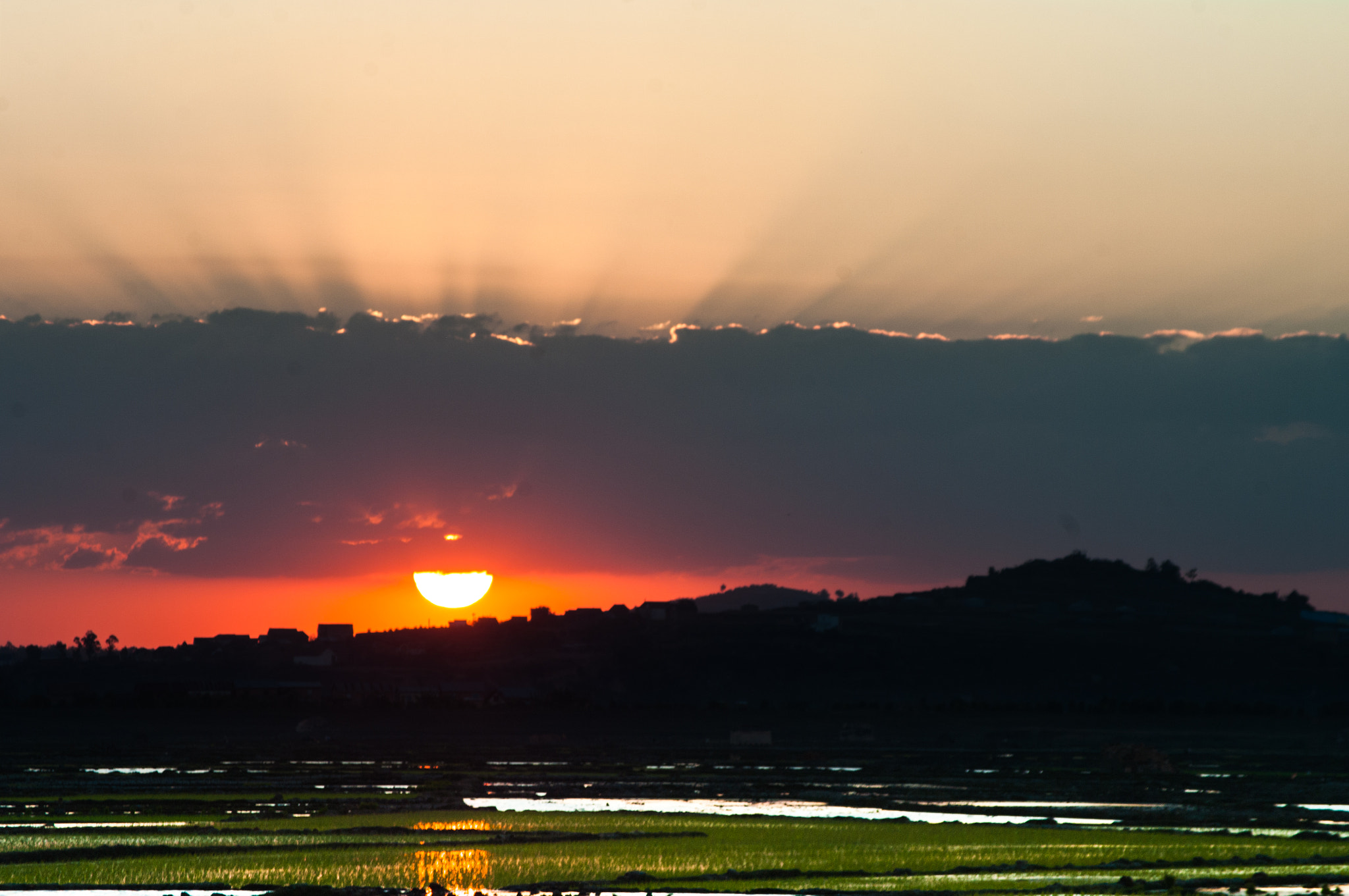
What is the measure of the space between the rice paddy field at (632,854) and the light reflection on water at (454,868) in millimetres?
128

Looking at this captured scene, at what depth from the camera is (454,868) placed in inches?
1793

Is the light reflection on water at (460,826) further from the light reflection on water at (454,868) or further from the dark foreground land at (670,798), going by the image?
the light reflection on water at (454,868)

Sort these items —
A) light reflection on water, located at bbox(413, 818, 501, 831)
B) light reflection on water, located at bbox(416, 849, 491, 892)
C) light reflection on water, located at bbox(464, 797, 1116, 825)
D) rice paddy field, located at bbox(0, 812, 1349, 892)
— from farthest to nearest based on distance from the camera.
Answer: light reflection on water, located at bbox(464, 797, 1116, 825) < light reflection on water, located at bbox(413, 818, 501, 831) < rice paddy field, located at bbox(0, 812, 1349, 892) < light reflection on water, located at bbox(416, 849, 491, 892)

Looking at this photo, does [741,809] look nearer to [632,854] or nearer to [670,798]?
[670,798]

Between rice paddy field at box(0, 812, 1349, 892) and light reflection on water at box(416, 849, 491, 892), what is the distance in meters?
0.13

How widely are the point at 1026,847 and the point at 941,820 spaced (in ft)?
42.0

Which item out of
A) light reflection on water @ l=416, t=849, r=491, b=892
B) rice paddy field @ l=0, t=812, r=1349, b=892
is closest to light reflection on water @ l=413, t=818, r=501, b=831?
rice paddy field @ l=0, t=812, r=1349, b=892

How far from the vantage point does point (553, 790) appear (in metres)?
82.1

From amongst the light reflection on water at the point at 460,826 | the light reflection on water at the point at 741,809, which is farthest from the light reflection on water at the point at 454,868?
the light reflection on water at the point at 741,809

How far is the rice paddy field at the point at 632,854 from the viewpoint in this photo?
43438 mm

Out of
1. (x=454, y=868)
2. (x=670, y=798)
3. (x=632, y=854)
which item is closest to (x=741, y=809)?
(x=670, y=798)

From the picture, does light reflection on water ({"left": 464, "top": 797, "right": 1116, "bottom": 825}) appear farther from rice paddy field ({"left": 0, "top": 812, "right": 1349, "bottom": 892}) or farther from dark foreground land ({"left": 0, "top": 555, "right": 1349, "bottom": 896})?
rice paddy field ({"left": 0, "top": 812, "right": 1349, "bottom": 892})

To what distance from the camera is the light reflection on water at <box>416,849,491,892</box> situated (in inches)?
1662

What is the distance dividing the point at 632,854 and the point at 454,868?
6.96m
